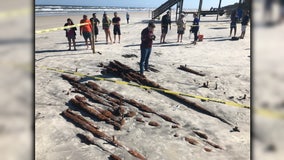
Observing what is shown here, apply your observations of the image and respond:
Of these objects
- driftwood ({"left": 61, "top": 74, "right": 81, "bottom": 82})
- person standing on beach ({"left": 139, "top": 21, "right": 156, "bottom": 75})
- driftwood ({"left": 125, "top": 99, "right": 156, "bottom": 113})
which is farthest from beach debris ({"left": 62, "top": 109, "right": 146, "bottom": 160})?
person standing on beach ({"left": 139, "top": 21, "right": 156, "bottom": 75})

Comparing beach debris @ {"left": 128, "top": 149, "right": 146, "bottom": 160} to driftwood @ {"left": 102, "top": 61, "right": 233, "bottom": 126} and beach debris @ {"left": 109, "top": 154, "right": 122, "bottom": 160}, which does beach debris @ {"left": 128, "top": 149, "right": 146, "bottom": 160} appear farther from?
driftwood @ {"left": 102, "top": 61, "right": 233, "bottom": 126}

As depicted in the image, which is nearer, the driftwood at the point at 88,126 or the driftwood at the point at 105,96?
the driftwood at the point at 88,126

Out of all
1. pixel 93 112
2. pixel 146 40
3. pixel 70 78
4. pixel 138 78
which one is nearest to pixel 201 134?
pixel 93 112

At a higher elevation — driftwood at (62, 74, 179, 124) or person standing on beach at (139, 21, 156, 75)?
person standing on beach at (139, 21, 156, 75)

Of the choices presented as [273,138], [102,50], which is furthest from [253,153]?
[102,50]

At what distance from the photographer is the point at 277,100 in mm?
7203

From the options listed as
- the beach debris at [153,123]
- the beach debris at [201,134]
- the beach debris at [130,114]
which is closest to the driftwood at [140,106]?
the beach debris at [130,114]

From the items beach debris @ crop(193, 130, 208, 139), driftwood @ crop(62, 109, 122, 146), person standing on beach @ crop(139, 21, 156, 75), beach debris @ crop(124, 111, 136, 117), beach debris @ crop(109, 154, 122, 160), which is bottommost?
beach debris @ crop(109, 154, 122, 160)

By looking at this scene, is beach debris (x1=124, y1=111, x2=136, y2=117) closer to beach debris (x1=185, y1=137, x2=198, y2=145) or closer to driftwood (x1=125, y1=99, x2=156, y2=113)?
driftwood (x1=125, y1=99, x2=156, y2=113)

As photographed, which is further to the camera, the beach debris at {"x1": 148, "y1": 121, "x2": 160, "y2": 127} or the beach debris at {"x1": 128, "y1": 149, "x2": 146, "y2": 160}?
the beach debris at {"x1": 148, "y1": 121, "x2": 160, "y2": 127}

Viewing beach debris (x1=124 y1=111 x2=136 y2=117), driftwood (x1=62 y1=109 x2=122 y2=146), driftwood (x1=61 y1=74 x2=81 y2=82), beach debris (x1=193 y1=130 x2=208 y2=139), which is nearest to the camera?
driftwood (x1=62 y1=109 x2=122 y2=146)

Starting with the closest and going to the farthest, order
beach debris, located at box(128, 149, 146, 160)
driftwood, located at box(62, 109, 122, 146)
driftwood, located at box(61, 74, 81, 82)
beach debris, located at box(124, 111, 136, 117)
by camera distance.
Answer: beach debris, located at box(128, 149, 146, 160) < driftwood, located at box(62, 109, 122, 146) < beach debris, located at box(124, 111, 136, 117) < driftwood, located at box(61, 74, 81, 82)

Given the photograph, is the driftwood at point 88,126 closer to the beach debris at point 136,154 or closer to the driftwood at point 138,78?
the beach debris at point 136,154

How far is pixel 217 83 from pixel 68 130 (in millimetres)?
5369
